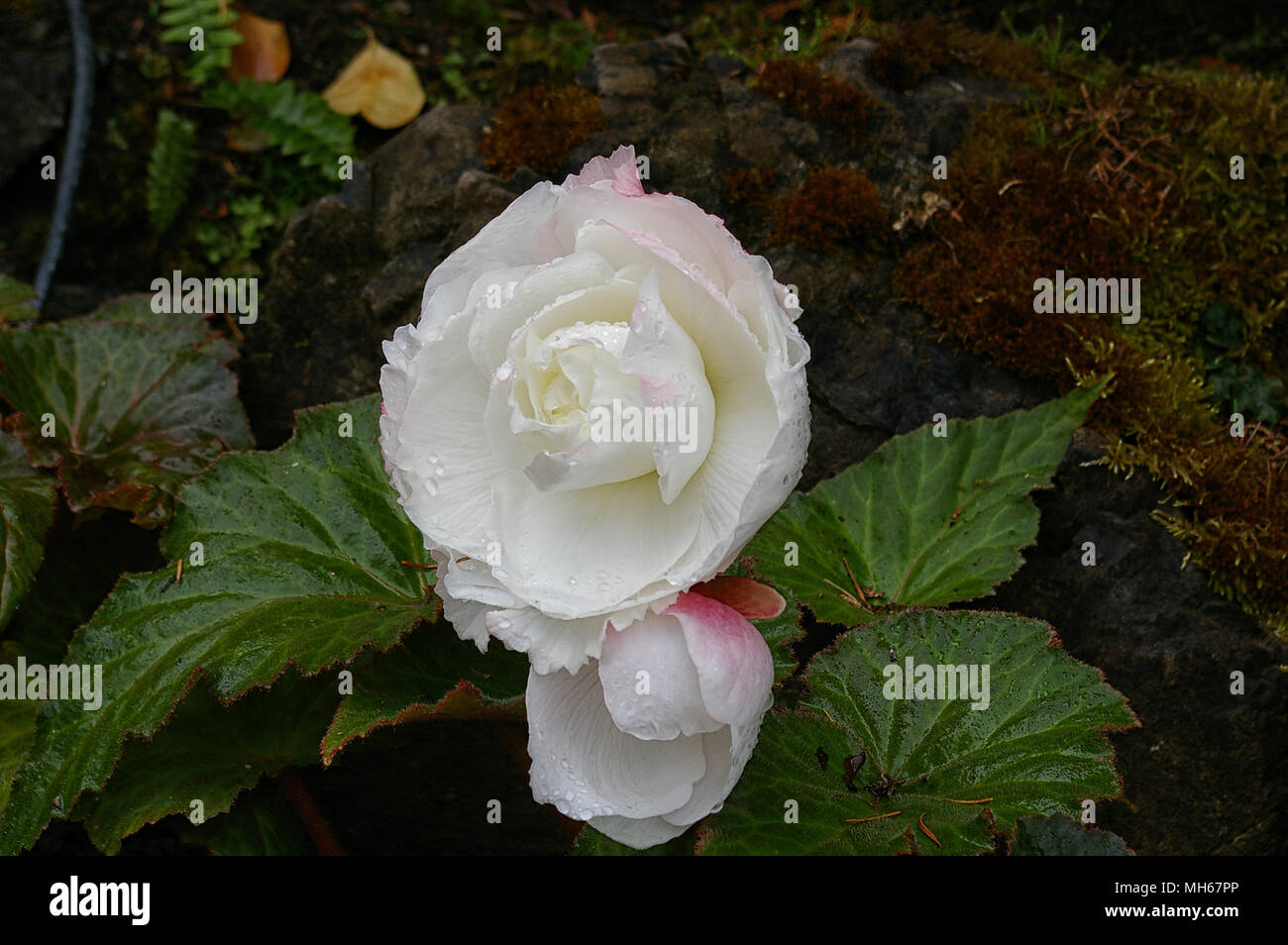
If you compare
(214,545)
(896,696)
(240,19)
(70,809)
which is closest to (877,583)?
(896,696)

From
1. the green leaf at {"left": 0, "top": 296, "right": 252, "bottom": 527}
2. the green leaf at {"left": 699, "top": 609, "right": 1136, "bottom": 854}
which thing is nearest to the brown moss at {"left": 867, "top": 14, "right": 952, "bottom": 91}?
the green leaf at {"left": 699, "top": 609, "right": 1136, "bottom": 854}

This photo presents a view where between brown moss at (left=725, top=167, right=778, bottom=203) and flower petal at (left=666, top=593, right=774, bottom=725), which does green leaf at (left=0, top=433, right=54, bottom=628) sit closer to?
flower petal at (left=666, top=593, right=774, bottom=725)

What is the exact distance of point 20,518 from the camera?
179 cm

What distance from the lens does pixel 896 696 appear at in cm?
146

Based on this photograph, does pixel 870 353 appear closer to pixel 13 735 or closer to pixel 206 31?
pixel 13 735

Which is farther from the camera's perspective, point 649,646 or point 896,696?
point 896,696

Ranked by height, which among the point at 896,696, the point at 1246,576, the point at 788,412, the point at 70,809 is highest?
the point at 788,412

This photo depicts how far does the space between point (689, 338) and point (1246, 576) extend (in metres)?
1.34

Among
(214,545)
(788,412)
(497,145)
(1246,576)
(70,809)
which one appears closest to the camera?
(788,412)

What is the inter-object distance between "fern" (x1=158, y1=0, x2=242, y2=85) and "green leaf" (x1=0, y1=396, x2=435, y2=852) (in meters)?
1.80

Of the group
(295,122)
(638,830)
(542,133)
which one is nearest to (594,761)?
(638,830)

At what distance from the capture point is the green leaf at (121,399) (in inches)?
79.9

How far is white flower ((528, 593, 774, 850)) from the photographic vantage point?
106cm
